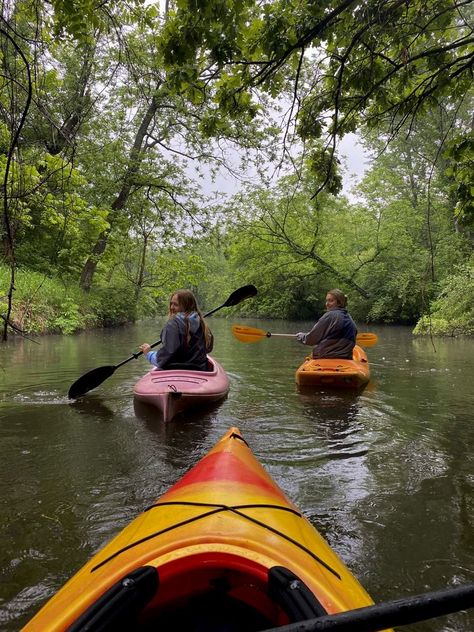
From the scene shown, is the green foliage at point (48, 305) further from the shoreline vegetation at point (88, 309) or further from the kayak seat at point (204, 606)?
the kayak seat at point (204, 606)

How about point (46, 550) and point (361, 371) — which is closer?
point (46, 550)

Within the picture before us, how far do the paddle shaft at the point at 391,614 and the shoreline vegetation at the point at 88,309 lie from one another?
11343 mm

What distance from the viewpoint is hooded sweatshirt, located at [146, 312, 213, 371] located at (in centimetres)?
508

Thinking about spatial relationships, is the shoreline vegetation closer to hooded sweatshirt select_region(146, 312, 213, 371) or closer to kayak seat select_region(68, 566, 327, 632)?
hooded sweatshirt select_region(146, 312, 213, 371)

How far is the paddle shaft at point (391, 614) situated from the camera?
86 centimetres

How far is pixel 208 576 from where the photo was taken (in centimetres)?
150

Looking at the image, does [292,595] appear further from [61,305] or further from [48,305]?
[61,305]

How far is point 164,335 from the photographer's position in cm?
517

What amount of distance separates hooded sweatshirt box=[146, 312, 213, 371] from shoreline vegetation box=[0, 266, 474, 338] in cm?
722

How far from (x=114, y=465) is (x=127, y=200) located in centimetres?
1445

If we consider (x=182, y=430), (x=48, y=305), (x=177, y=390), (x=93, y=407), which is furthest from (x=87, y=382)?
(x=48, y=305)

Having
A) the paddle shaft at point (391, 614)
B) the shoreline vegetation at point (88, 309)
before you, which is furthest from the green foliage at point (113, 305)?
the paddle shaft at point (391, 614)

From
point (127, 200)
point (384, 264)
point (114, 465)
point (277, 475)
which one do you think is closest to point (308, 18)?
point (277, 475)

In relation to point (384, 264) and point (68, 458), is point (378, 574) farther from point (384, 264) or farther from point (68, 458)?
point (384, 264)
